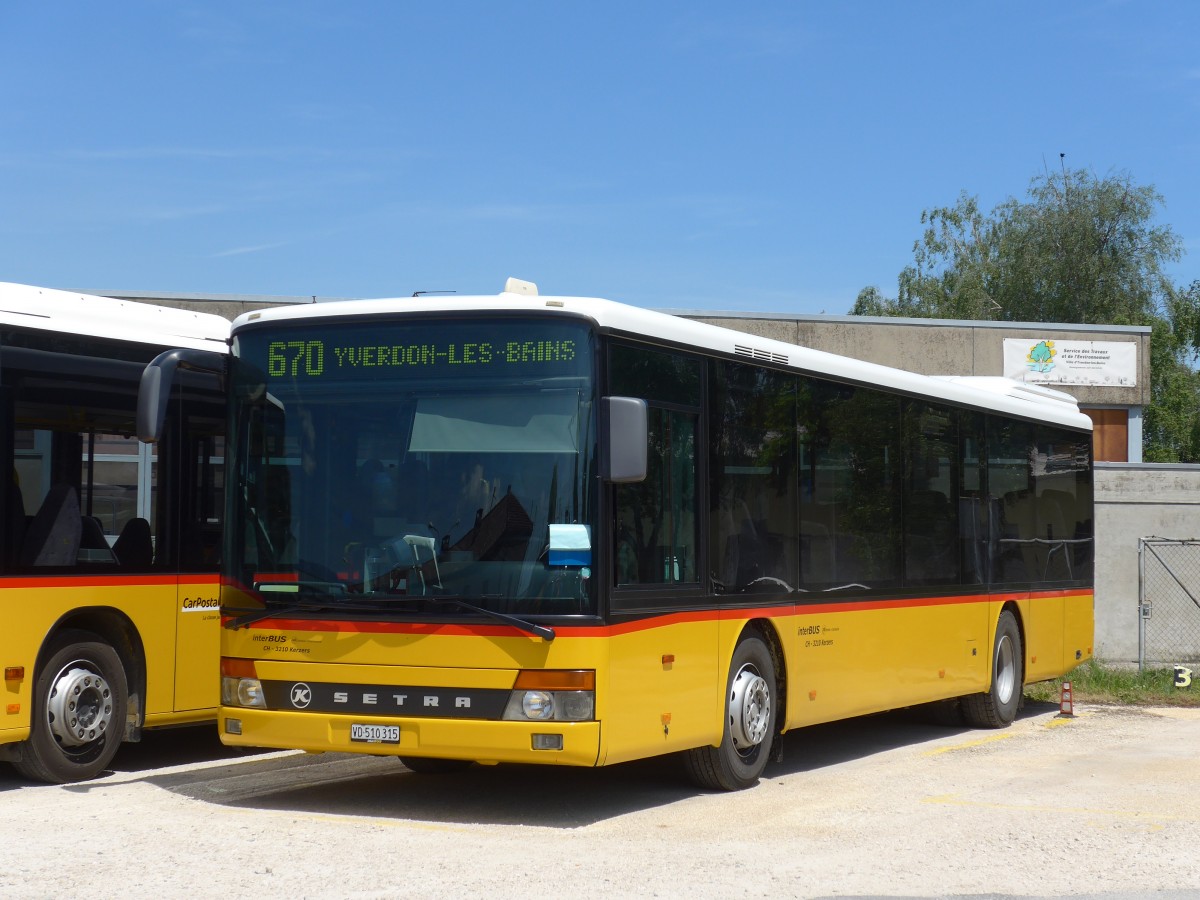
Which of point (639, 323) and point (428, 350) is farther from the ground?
point (639, 323)

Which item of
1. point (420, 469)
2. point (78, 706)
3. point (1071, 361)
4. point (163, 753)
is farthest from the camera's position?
point (1071, 361)

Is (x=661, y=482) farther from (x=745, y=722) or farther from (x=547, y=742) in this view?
(x=745, y=722)

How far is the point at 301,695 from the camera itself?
925cm

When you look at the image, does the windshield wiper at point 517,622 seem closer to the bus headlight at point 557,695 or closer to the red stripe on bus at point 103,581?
the bus headlight at point 557,695

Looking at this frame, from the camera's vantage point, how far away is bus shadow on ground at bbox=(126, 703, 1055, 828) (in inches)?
374

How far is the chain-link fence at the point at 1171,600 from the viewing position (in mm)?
22000

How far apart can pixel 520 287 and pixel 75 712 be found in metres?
4.18

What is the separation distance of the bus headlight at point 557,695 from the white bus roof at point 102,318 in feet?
11.7

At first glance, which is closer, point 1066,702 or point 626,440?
point 626,440

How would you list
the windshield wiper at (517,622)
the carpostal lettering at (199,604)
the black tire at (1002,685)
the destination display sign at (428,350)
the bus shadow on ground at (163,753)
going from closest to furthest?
the windshield wiper at (517,622), the destination display sign at (428,350), the bus shadow on ground at (163,753), the carpostal lettering at (199,604), the black tire at (1002,685)

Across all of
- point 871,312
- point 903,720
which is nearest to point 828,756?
point 903,720

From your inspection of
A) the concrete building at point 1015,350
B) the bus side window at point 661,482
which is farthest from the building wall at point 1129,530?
the bus side window at point 661,482

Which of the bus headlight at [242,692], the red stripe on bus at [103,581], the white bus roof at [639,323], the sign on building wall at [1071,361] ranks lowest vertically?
the bus headlight at [242,692]

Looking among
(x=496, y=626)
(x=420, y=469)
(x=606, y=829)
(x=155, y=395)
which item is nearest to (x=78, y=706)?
(x=155, y=395)
